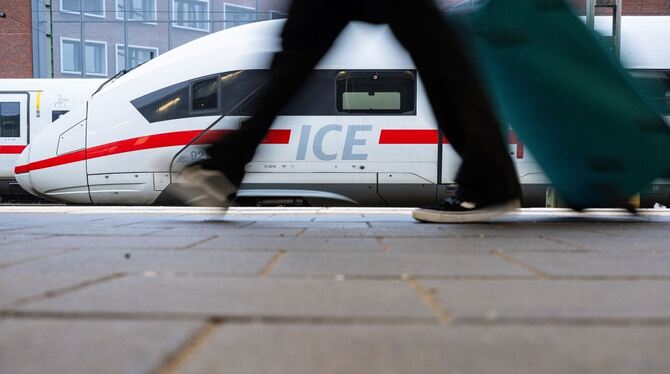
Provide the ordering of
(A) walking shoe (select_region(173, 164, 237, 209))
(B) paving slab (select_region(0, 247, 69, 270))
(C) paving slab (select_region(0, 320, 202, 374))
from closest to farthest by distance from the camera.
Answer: (C) paving slab (select_region(0, 320, 202, 374)) → (B) paving slab (select_region(0, 247, 69, 270)) → (A) walking shoe (select_region(173, 164, 237, 209))

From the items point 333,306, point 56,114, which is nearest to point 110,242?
point 333,306

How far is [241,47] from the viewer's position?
7539 millimetres

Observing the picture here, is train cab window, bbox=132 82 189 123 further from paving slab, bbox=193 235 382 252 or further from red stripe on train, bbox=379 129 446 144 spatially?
paving slab, bbox=193 235 382 252

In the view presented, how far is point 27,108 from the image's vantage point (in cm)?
1045

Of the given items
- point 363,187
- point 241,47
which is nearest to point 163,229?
point 363,187

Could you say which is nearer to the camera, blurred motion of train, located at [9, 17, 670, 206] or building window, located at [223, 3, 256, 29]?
blurred motion of train, located at [9, 17, 670, 206]

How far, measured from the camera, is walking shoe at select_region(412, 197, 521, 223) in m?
3.01

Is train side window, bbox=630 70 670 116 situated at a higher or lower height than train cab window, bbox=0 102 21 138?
higher

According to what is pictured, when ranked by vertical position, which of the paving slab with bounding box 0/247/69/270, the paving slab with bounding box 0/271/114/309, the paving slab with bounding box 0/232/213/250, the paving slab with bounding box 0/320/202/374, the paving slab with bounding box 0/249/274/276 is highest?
the paving slab with bounding box 0/320/202/374

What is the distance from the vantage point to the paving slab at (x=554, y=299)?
3.57 feet

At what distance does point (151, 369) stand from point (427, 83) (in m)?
2.39

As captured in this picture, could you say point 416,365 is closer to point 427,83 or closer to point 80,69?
point 427,83

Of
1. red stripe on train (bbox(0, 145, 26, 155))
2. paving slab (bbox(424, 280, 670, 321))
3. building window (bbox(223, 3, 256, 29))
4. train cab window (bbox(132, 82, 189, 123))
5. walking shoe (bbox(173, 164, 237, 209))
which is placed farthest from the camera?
building window (bbox(223, 3, 256, 29))

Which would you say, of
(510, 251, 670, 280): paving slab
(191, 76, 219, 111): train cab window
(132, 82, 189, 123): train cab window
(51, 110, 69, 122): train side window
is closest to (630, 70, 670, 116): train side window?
(191, 76, 219, 111): train cab window
